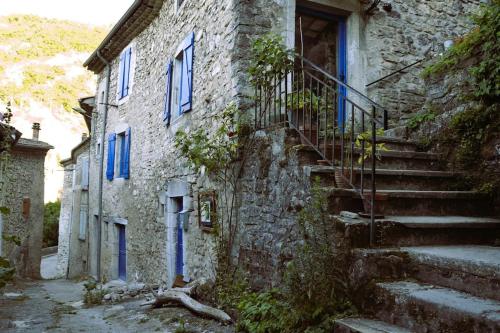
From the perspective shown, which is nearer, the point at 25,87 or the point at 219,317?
the point at 219,317

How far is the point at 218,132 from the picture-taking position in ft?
16.1

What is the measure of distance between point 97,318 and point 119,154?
5.75m

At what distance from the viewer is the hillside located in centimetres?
2464

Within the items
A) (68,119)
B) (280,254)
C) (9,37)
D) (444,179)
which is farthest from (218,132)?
(9,37)

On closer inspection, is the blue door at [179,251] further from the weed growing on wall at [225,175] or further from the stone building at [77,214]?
the stone building at [77,214]

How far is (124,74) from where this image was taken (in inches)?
398

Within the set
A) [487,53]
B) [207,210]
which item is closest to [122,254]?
[207,210]

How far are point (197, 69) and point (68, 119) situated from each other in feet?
78.0

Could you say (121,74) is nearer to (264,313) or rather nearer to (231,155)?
(231,155)

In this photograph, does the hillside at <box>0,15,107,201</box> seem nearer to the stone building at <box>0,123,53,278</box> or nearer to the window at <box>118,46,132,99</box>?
the stone building at <box>0,123,53,278</box>

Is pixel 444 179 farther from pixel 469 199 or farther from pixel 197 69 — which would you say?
pixel 197 69

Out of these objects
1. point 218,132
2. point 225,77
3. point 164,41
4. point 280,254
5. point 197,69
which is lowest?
point 280,254

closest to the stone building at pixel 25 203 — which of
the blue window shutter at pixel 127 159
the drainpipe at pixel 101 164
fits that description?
the drainpipe at pixel 101 164

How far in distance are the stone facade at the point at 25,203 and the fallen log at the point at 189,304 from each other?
8.88 metres
